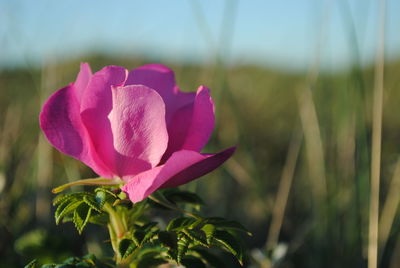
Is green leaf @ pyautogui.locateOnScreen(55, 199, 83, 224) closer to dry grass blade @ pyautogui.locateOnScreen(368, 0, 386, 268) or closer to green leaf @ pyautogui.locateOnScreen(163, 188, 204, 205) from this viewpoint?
green leaf @ pyautogui.locateOnScreen(163, 188, 204, 205)

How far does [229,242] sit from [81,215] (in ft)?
0.48

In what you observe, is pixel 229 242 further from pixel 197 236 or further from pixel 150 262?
pixel 150 262

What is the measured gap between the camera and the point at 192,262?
0.58 metres

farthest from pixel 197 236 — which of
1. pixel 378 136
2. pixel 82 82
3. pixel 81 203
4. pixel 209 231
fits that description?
pixel 378 136

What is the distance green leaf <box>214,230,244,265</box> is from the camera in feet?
1.65

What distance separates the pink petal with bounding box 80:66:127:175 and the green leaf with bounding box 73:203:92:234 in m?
0.06

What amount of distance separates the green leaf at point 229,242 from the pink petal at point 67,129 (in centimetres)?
14

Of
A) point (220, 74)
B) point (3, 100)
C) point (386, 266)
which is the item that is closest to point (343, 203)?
point (386, 266)

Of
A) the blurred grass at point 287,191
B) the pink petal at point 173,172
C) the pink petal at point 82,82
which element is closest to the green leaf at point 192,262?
the pink petal at point 173,172

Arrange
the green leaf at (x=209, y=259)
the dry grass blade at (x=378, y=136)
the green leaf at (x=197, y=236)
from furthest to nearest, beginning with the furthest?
1. the dry grass blade at (x=378, y=136)
2. the green leaf at (x=209, y=259)
3. the green leaf at (x=197, y=236)

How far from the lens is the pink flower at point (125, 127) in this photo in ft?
1.72

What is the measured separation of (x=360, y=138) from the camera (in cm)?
113

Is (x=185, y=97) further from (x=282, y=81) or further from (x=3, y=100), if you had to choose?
(x=282, y=81)

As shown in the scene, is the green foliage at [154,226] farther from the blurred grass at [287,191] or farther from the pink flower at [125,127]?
the blurred grass at [287,191]
